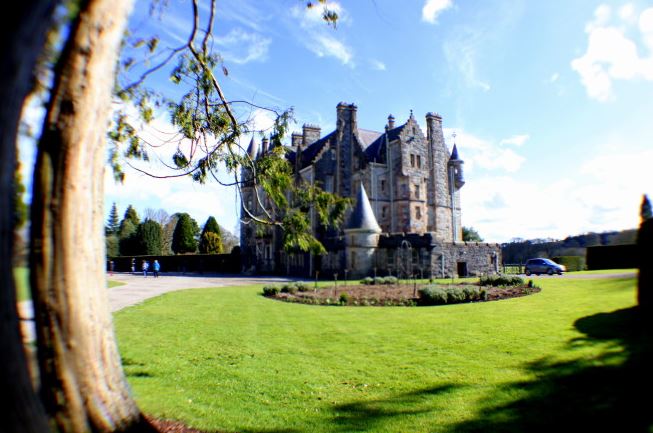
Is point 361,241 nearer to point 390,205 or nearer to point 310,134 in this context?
point 390,205

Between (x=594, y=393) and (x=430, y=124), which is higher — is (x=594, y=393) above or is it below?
below

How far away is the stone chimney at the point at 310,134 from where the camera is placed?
158 ft

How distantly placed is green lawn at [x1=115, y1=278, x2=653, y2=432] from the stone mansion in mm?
18893

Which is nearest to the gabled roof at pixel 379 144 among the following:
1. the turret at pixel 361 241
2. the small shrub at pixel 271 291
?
A: the turret at pixel 361 241

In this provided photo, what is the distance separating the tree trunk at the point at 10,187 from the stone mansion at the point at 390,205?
2785 centimetres

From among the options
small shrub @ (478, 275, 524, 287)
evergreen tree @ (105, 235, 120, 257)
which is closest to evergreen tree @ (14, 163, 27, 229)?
small shrub @ (478, 275, 524, 287)

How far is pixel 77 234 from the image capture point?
2.95 m

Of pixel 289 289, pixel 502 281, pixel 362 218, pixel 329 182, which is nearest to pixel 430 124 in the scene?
pixel 329 182

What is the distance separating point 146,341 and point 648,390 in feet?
29.2

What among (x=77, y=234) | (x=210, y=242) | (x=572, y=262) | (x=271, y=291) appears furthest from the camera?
(x=210, y=242)

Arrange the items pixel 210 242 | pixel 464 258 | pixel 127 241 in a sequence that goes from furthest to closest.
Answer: pixel 210 242
pixel 127 241
pixel 464 258

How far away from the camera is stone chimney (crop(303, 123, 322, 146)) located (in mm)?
48125

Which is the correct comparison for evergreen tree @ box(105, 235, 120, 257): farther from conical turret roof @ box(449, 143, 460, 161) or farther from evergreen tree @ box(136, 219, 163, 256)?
conical turret roof @ box(449, 143, 460, 161)

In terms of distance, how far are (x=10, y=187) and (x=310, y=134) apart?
155 feet
